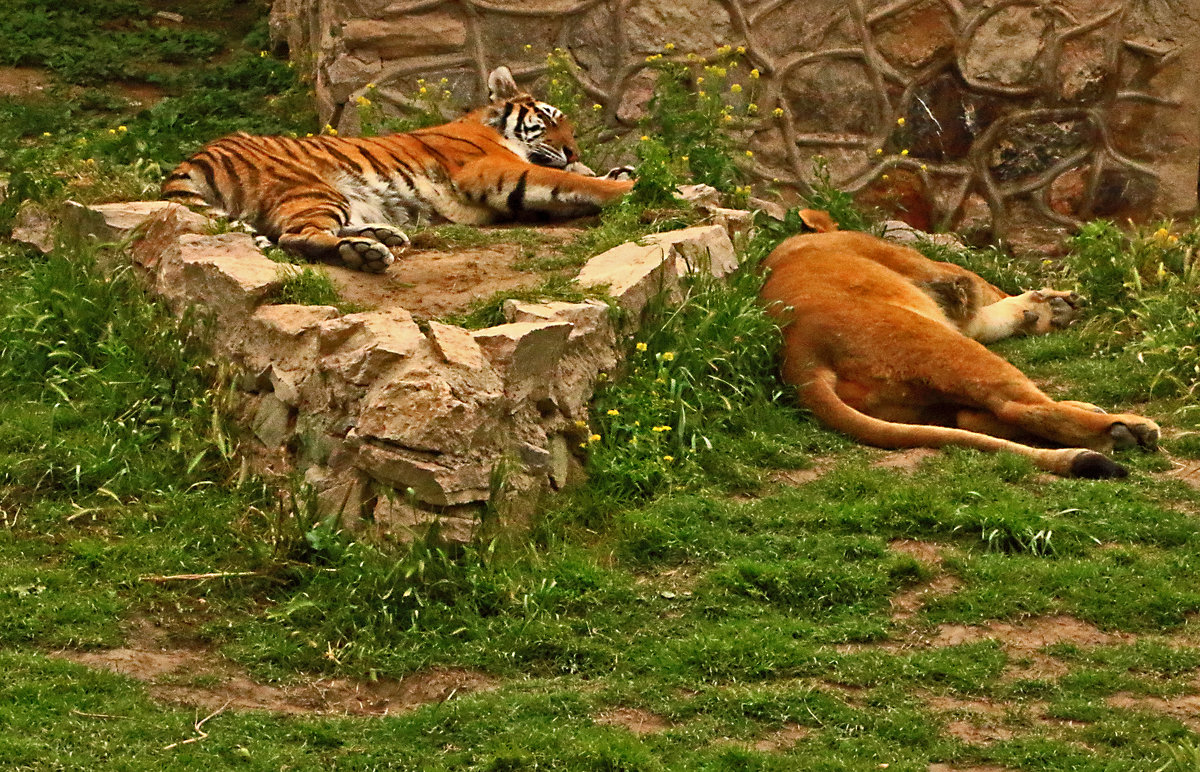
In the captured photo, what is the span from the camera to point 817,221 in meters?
9.24

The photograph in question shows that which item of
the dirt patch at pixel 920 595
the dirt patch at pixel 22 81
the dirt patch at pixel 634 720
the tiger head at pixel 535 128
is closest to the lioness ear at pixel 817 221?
the tiger head at pixel 535 128

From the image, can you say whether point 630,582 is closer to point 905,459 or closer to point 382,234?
point 905,459

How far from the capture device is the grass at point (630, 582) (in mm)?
4641

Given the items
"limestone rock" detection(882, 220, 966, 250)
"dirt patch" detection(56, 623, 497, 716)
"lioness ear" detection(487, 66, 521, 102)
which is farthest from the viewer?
"limestone rock" detection(882, 220, 966, 250)

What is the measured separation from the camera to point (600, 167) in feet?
33.5

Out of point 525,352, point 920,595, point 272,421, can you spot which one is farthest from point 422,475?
point 920,595

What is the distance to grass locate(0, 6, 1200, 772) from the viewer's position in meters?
4.64

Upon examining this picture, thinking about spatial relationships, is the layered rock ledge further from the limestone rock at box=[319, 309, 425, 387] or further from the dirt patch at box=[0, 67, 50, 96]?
the dirt patch at box=[0, 67, 50, 96]

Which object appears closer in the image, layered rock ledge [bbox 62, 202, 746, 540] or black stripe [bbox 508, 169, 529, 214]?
layered rock ledge [bbox 62, 202, 746, 540]

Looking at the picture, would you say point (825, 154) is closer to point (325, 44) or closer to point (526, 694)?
point (325, 44)

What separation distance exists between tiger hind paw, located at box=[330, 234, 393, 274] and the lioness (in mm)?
1986

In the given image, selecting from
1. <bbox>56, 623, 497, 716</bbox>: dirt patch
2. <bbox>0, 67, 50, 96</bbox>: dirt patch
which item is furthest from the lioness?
<bbox>0, 67, 50, 96</bbox>: dirt patch

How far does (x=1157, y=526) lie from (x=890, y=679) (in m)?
1.76

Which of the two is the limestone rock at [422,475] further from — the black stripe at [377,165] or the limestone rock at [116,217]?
the black stripe at [377,165]
